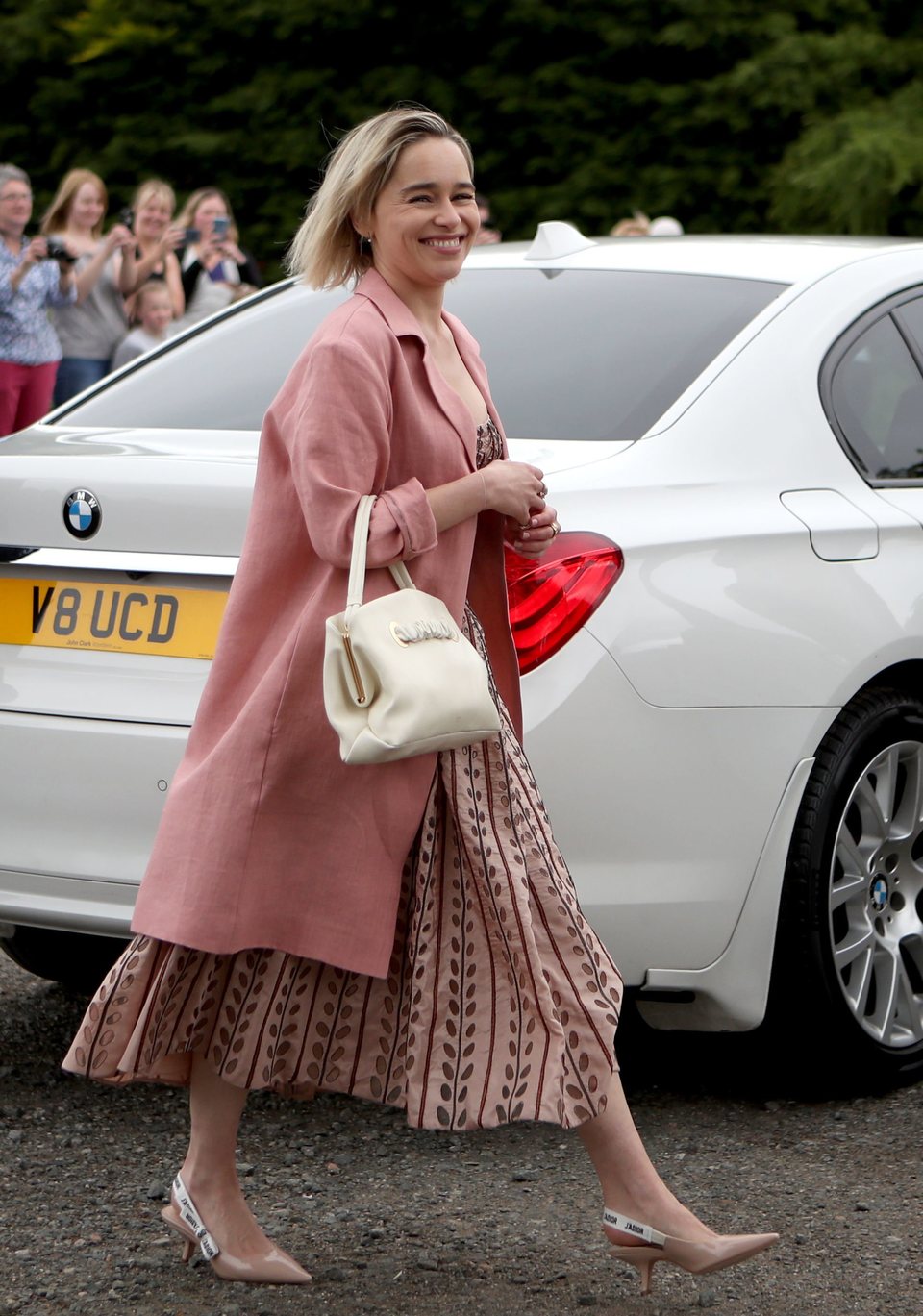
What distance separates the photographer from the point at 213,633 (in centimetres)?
322

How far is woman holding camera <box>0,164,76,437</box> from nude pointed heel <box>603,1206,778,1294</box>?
6.62 metres

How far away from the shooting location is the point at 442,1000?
2.69 metres

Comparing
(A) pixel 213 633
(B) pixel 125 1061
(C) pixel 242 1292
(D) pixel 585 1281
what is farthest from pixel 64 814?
(D) pixel 585 1281

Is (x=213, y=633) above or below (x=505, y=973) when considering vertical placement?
above

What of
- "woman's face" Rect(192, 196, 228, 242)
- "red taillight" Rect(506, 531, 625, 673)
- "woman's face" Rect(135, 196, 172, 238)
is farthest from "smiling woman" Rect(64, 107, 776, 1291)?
"woman's face" Rect(192, 196, 228, 242)

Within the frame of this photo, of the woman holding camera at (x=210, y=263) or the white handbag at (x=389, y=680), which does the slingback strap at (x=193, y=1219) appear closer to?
the white handbag at (x=389, y=680)

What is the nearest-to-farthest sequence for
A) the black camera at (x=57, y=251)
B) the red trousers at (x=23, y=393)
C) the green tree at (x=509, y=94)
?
the red trousers at (x=23, y=393)
the black camera at (x=57, y=251)
the green tree at (x=509, y=94)

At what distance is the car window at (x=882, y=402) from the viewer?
3781mm

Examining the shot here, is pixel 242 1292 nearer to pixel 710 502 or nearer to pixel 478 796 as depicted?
pixel 478 796

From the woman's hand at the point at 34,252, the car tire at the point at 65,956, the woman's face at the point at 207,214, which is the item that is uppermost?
the woman's face at the point at 207,214

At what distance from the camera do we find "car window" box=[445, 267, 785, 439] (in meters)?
3.62

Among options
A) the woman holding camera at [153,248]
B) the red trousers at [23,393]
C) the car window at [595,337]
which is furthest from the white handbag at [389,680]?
the woman holding camera at [153,248]

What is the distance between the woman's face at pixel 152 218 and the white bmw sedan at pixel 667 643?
6.04m

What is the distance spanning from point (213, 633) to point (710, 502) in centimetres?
85
